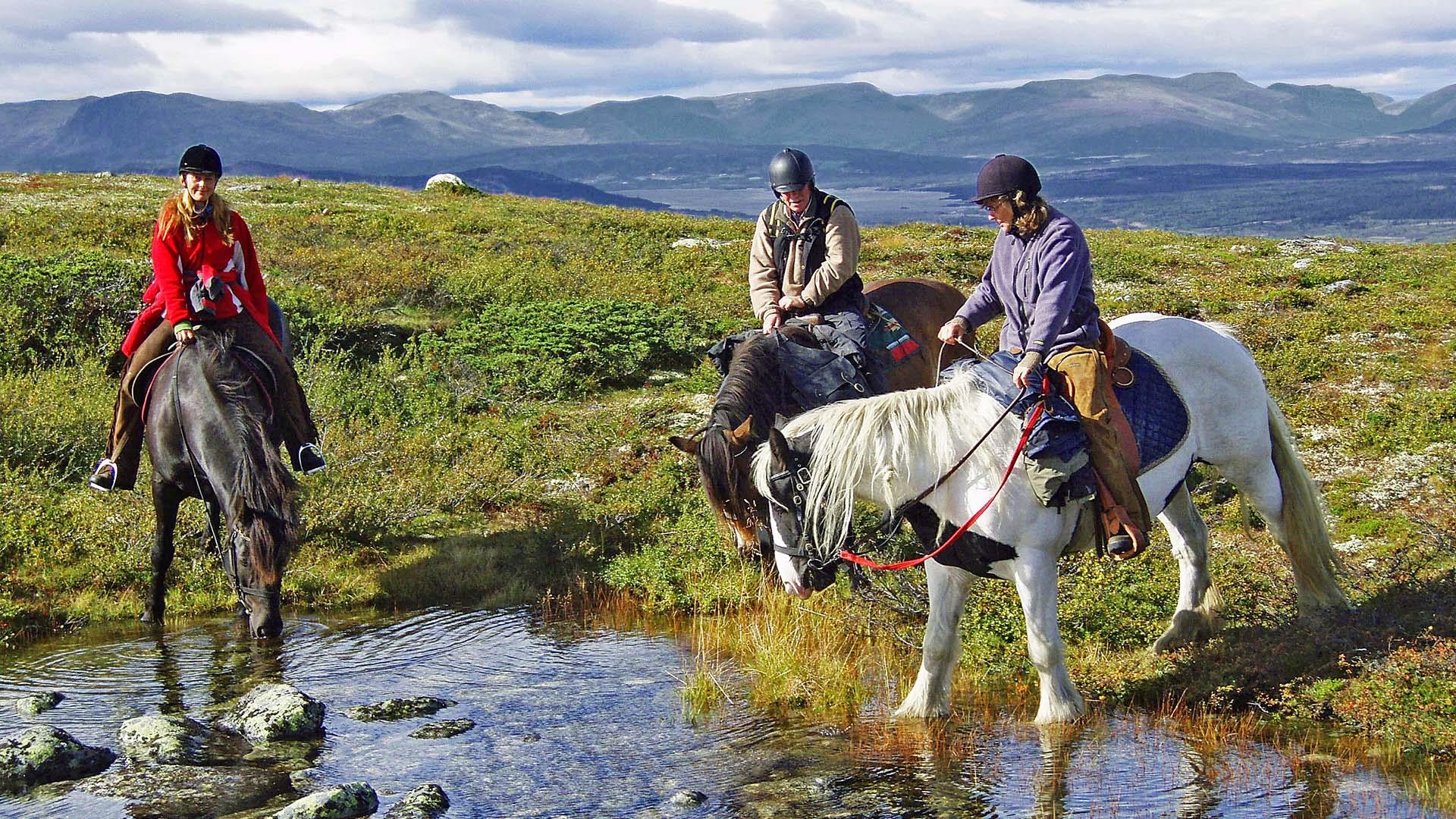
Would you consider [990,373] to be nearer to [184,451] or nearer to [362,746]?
[362,746]

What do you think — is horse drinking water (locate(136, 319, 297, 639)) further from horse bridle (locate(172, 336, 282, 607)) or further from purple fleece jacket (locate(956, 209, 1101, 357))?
purple fleece jacket (locate(956, 209, 1101, 357))

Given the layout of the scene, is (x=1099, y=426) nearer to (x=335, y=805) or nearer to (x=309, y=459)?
(x=335, y=805)

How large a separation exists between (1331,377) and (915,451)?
9.40 meters

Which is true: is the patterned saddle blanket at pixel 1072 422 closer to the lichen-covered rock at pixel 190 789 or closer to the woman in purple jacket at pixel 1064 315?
the woman in purple jacket at pixel 1064 315

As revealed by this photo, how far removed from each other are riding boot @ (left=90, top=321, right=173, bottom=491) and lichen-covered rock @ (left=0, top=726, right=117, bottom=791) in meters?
3.37

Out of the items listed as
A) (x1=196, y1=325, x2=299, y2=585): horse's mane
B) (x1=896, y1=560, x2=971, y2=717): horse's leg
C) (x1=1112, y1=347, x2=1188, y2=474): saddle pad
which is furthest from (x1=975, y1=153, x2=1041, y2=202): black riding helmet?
(x1=196, y1=325, x2=299, y2=585): horse's mane

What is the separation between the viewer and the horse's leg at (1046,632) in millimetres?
6316

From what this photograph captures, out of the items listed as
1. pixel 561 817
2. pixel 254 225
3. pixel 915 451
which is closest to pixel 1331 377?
pixel 915 451

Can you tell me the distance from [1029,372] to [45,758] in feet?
17.8

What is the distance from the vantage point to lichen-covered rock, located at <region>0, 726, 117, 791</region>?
19.6 feet

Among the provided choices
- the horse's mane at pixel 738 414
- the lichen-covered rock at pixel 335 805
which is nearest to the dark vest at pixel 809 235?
the horse's mane at pixel 738 414

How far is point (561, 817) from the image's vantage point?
554 cm

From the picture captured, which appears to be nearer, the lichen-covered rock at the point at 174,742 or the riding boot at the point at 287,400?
the lichen-covered rock at the point at 174,742

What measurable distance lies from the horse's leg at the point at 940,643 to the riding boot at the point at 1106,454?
0.85 meters
